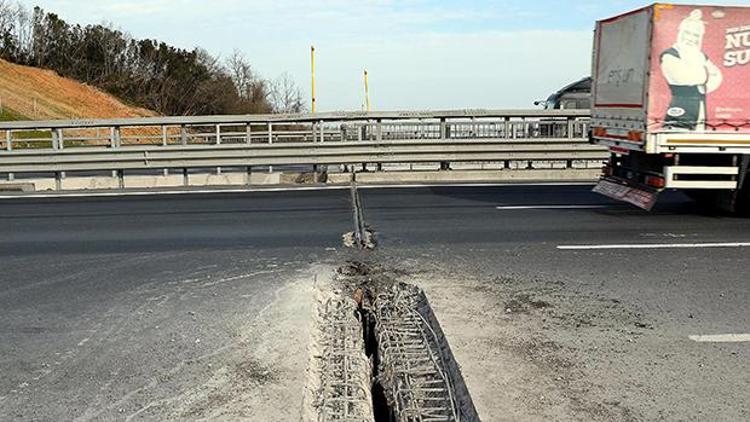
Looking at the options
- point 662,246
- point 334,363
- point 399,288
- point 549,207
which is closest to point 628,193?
point 549,207

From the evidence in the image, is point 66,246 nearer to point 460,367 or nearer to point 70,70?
point 460,367

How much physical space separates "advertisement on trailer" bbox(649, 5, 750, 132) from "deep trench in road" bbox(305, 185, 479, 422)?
18.1 ft

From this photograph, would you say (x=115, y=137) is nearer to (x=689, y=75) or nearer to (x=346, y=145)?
(x=346, y=145)

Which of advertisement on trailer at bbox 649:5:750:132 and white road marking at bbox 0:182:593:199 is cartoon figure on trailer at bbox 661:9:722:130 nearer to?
advertisement on trailer at bbox 649:5:750:132

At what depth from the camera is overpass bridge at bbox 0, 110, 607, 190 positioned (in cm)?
1445

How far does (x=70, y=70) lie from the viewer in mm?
62219

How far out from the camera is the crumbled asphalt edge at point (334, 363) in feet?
13.7

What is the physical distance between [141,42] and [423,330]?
6302cm

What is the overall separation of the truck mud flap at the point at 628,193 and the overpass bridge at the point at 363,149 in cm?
359

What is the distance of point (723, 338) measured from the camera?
16.8ft

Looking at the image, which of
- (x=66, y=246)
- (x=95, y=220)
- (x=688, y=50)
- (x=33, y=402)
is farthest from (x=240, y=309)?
(x=688, y=50)

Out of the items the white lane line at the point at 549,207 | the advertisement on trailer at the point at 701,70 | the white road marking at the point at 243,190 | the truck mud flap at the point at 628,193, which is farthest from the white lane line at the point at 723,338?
the white road marking at the point at 243,190

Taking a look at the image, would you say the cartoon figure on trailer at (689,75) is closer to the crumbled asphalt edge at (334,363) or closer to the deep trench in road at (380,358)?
the deep trench in road at (380,358)

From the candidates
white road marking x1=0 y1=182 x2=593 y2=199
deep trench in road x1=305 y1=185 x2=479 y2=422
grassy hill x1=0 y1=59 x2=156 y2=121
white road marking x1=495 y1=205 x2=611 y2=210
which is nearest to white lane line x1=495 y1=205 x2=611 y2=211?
white road marking x1=495 y1=205 x2=611 y2=210
